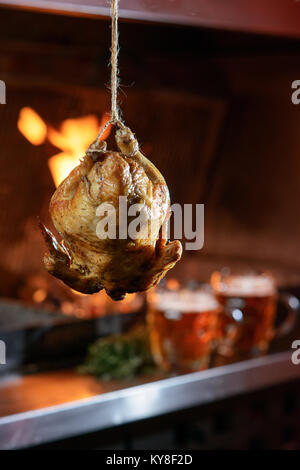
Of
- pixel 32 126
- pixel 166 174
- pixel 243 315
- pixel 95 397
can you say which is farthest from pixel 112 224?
pixel 166 174

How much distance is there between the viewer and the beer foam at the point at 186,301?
5.66 ft

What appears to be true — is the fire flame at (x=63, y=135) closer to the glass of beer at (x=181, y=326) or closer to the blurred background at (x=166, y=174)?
the blurred background at (x=166, y=174)

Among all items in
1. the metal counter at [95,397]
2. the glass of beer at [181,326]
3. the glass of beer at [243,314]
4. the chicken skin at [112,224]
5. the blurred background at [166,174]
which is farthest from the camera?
the glass of beer at [243,314]

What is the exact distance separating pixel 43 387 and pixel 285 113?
5.98ft

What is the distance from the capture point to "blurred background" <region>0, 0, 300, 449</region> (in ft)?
4.83

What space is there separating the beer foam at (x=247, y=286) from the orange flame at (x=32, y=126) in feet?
2.76

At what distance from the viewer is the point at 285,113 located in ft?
9.11

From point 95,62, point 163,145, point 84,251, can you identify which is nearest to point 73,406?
point 84,251

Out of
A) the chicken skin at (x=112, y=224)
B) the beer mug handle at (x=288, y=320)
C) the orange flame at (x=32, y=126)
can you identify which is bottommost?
the chicken skin at (x=112, y=224)

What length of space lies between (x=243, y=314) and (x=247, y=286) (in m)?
0.10

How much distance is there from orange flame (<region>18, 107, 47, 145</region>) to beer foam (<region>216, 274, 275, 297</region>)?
841mm

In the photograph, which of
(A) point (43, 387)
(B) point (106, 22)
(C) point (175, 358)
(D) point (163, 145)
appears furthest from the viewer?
(D) point (163, 145)

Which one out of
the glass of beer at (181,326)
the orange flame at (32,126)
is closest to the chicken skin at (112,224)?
the glass of beer at (181,326)

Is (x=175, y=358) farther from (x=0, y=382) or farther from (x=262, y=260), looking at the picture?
(x=262, y=260)
